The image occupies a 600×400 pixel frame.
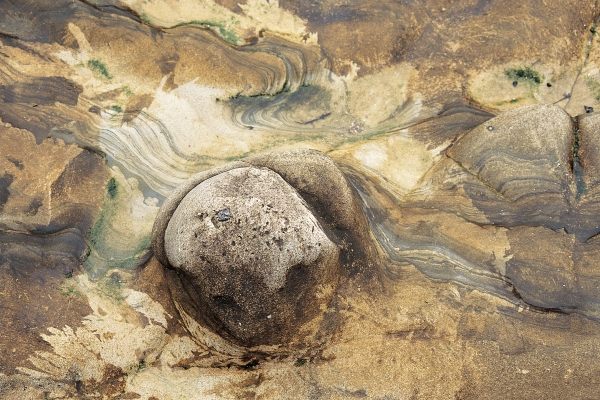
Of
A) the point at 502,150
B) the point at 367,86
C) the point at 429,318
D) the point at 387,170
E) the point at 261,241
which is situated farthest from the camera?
the point at 367,86

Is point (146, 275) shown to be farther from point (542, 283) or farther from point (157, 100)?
point (542, 283)

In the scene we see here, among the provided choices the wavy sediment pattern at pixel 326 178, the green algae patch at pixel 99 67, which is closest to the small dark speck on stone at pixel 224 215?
the wavy sediment pattern at pixel 326 178

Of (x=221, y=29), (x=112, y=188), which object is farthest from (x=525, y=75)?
(x=112, y=188)

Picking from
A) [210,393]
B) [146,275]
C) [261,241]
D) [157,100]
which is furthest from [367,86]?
[210,393]

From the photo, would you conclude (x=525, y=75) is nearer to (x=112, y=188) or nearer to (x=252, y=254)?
(x=252, y=254)

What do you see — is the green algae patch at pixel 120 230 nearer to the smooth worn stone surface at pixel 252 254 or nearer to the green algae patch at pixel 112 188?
the green algae patch at pixel 112 188

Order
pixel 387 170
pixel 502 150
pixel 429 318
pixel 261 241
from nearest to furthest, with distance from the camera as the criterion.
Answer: pixel 261 241 < pixel 429 318 < pixel 502 150 < pixel 387 170
